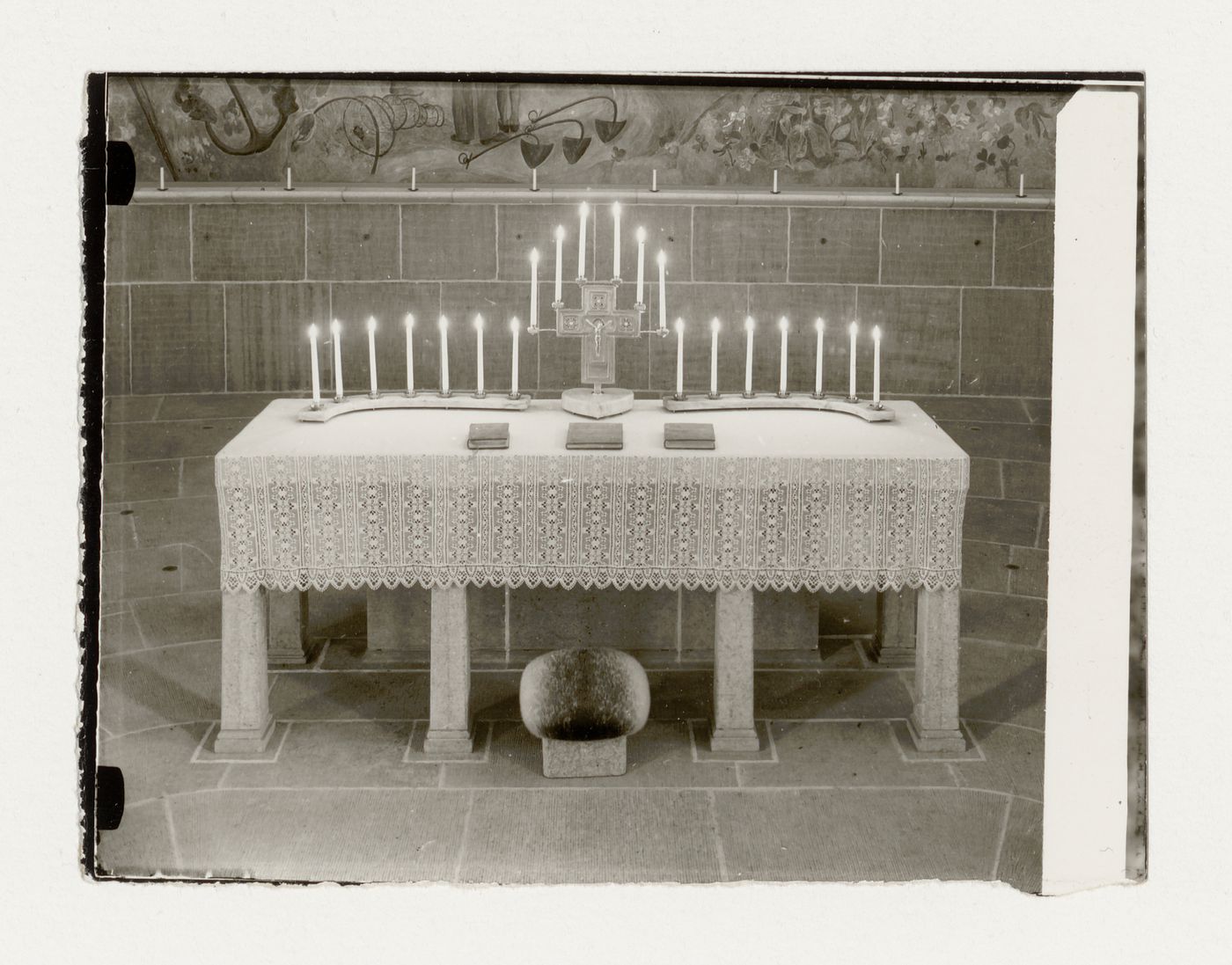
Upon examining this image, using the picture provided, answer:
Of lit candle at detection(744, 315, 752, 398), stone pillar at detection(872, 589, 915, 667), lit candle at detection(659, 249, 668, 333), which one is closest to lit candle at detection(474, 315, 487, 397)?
lit candle at detection(659, 249, 668, 333)

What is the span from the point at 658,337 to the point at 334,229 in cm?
123

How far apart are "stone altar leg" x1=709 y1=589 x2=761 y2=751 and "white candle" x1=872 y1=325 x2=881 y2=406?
81cm

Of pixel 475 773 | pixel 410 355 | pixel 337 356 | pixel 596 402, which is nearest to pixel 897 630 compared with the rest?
pixel 596 402

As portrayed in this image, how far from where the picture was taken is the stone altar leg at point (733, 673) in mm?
6012

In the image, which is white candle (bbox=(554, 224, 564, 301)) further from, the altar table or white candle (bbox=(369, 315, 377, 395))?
white candle (bbox=(369, 315, 377, 395))

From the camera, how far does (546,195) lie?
560cm

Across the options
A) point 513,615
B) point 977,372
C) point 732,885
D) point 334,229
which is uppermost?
point 334,229

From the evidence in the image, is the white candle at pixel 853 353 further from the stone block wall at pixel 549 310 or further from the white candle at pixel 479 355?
the white candle at pixel 479 355

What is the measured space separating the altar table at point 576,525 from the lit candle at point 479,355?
0.22 metres

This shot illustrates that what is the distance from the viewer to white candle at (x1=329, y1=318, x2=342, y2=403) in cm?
579

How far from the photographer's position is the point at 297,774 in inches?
228

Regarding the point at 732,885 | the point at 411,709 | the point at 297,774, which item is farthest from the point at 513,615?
the point at 732,885

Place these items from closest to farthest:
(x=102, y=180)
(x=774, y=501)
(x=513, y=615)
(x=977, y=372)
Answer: (x=102, y=180) < (x=977, y=372) < (x=774, y=501) < (x=513, y=615)

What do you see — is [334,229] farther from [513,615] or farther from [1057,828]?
[1057,828]
